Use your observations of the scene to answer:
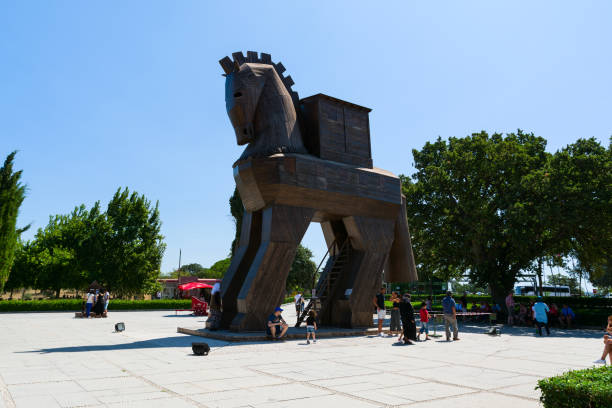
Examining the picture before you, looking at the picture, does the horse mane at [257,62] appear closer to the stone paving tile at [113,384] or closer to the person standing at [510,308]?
the stone paving tile at [113,384]

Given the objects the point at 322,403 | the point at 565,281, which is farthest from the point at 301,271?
the point at 565,281

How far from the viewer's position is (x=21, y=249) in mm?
40562

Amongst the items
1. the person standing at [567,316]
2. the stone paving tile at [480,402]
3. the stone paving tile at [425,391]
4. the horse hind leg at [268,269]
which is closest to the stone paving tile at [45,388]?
the stone paving tile at [425,391]

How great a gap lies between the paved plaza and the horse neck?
6.62 m

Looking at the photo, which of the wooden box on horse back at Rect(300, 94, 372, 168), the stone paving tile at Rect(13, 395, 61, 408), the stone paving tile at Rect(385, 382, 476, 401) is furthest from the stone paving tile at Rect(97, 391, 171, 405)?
the wooden box on horse back at Rect(300, 94, 372, 168)

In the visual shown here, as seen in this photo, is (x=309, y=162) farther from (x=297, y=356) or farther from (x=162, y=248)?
(x=162, y=248)

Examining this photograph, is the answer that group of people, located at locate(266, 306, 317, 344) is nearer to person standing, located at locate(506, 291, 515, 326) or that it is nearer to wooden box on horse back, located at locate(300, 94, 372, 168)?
wooden box on horse back, located at locate(300, 94, 372, 168)

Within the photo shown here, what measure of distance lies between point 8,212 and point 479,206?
32520mm

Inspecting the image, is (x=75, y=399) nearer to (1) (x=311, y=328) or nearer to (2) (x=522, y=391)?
(2) (x=522, y=391)

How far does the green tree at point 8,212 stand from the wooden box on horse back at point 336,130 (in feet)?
87.0

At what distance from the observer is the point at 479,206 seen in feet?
77.0

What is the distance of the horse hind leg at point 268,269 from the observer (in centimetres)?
1398

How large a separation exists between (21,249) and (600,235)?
46.1 meters

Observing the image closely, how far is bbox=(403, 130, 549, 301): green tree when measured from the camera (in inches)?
899
